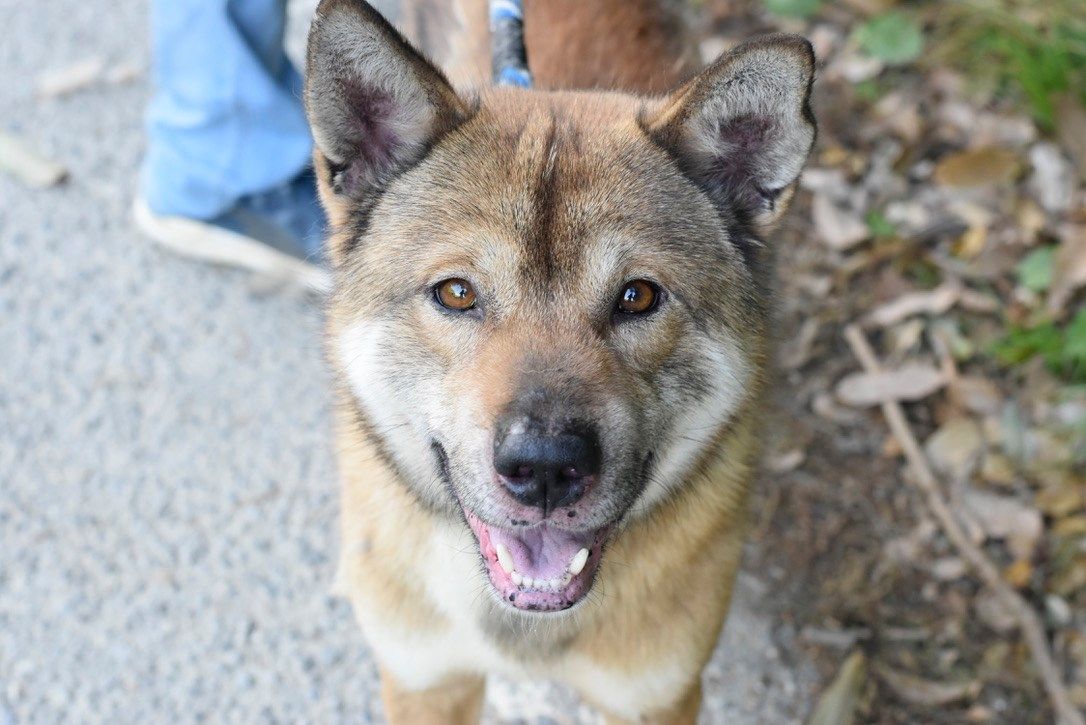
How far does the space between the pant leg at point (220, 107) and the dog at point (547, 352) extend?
1502mm

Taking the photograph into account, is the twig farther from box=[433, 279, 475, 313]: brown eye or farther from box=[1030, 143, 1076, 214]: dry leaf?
box=[433, 279, 475, 313]: brown eye

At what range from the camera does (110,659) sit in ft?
10.9

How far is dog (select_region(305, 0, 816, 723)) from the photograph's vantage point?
2.28 m

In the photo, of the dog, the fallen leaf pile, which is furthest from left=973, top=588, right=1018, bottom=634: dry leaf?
the dog

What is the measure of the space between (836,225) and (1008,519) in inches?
56.7

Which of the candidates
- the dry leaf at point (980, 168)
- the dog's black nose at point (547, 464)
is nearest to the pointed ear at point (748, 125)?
the dog's black nose at point (547, 464)

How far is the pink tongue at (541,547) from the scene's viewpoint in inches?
95.7

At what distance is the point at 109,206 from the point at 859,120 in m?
3.30

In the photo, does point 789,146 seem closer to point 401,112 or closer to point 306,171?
point 401,112

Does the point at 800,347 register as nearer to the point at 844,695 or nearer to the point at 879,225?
the point at 879,225

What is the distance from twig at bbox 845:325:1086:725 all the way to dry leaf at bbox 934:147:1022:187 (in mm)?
835

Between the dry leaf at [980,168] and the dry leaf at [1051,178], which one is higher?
the dry leaf at [1051,178]

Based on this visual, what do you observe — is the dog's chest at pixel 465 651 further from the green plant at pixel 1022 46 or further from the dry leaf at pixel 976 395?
the green plant at pixel 1022 46

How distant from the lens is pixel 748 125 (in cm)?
250
